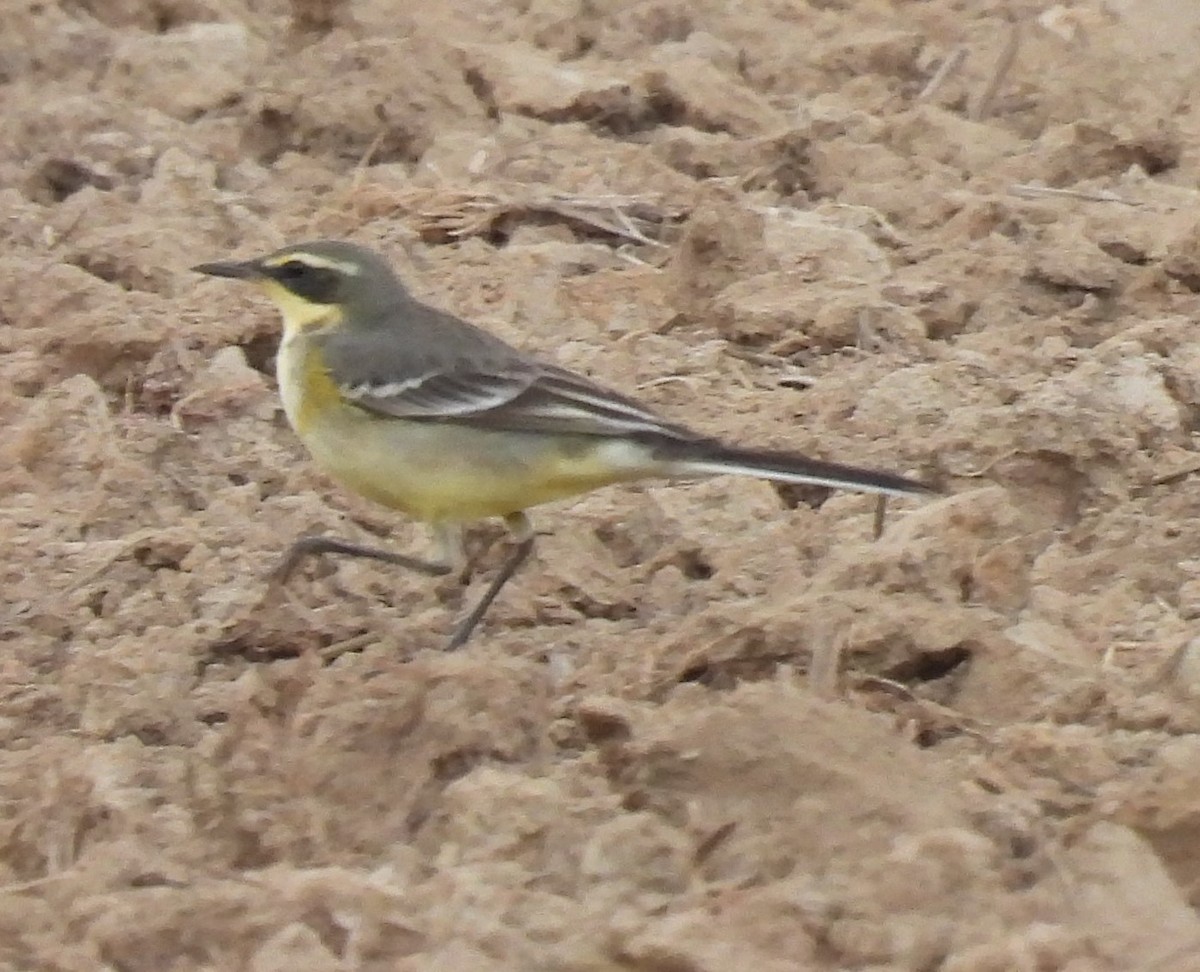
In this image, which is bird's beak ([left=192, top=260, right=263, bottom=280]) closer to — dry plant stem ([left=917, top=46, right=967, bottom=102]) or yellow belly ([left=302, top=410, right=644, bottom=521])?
yellow belly ([left=302, top=410, right=644, bottom=521])

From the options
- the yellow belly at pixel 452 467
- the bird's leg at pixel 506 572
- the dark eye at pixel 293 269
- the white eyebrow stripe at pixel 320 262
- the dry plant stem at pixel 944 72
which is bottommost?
the dry plant stem at pixel 944 72

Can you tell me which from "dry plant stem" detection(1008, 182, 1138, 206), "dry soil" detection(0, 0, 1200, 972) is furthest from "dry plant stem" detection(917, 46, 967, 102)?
"dry plant stem" detection(1008, 182, 1138, 206)

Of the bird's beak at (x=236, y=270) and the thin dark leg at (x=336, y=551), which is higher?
the bird's beak at (x=236, y=270)

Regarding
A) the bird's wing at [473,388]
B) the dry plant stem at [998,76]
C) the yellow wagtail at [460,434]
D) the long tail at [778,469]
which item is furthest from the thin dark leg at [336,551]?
the dry plant stem at [998,76]

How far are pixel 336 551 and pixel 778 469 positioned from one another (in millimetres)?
1176

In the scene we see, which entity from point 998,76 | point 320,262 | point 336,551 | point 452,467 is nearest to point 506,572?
point 452,467

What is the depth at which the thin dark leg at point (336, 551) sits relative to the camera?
17.9 ft

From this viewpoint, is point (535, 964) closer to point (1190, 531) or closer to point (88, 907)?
point (88, 907)

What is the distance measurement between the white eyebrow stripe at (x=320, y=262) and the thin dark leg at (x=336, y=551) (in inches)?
29.8

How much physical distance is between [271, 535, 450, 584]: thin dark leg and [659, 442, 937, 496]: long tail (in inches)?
29.4

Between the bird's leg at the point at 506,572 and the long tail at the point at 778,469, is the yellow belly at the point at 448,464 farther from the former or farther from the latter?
the long tail at the point at 778,469

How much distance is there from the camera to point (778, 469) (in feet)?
16.9

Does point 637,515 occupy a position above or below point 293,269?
below

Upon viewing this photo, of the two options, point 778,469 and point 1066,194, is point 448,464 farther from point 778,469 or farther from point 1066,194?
point 1066,194
